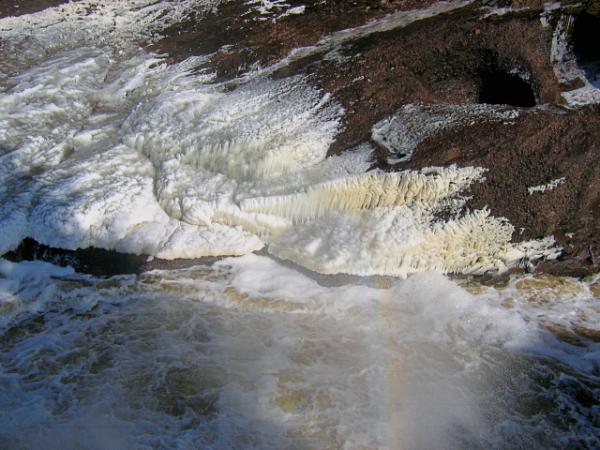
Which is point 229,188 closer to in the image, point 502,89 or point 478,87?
point 478,87

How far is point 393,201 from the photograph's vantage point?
4.26 metres

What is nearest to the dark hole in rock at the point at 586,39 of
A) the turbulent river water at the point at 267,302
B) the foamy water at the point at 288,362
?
the turbulent river water at the point at 267,302

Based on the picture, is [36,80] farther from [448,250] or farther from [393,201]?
[448,250]

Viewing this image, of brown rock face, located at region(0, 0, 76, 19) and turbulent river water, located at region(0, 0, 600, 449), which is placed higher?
brown rock face, located at region(0, 0, 76, 19)

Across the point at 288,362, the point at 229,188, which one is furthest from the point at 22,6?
the point at 288,362

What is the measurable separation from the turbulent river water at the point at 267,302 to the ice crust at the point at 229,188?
0.02 m

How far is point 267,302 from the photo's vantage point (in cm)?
399

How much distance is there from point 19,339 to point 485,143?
12.4ft

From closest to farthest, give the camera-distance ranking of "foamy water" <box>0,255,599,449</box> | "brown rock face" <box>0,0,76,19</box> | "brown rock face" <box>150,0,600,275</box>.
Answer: "foamy water" <box>0,255,599,449</box> → "brown rock face" <box>150,0,600,275</box> → "brown rock face" <box>0,0,76,19</box>

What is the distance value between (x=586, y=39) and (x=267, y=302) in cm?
424

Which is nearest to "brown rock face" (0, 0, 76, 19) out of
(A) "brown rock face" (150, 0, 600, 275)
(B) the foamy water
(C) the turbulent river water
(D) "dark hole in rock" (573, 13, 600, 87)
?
(A) "brown rock face" (150, 0, 600, 275)

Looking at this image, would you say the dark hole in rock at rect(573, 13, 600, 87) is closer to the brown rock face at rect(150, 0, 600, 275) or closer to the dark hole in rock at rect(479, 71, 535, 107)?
the brown rock face at rect(150, 0, 600, 275)

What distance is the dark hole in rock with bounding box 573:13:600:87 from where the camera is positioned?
5348 mm

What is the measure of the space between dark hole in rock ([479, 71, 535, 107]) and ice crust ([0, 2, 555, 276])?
1430 millimetres
